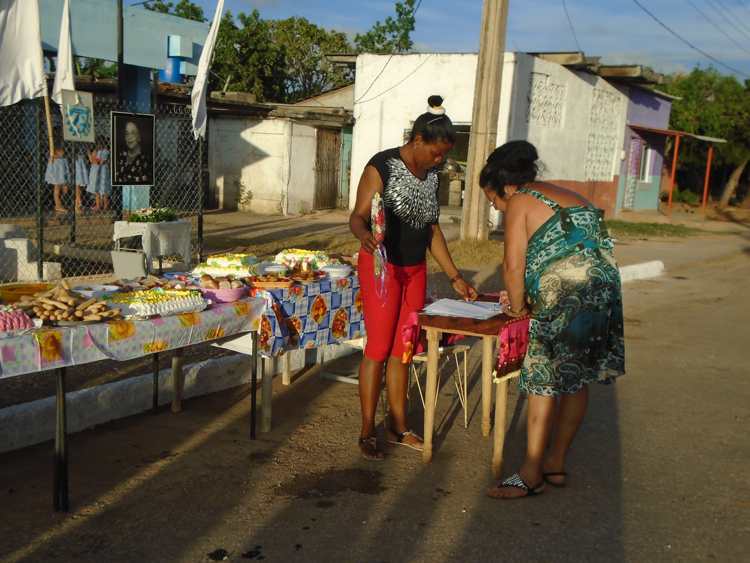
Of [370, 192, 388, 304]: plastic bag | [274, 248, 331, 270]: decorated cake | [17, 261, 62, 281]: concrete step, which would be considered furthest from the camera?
[17, 261, 62, 281]: concrete step

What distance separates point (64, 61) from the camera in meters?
8.77

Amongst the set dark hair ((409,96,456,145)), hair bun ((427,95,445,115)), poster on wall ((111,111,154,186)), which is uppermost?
hair bun ((427,95,445,115))

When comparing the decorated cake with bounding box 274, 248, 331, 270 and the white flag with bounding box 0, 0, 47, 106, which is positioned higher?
the white flag with bounding box 0, 0, 47, 106

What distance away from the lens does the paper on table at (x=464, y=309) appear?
175 inches

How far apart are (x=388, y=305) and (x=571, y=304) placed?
3.56 ft

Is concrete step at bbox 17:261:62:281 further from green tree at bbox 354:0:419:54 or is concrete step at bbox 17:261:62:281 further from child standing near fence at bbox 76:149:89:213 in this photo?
green tree at bbox 354:0:419:54

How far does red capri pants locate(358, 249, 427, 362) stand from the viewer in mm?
4586

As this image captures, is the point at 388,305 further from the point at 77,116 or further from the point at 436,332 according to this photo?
the point at 77,116

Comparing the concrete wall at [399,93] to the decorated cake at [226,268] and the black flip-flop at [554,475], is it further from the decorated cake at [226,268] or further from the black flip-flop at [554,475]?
the black flip-flop at [554,475]

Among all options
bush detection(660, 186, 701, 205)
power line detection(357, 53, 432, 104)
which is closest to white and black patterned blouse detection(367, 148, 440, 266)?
power line detection(357, 53, 432, 104)

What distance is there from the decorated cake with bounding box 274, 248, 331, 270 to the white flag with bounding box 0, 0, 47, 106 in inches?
154

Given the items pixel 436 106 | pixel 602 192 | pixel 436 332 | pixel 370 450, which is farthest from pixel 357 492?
pixel 602 192

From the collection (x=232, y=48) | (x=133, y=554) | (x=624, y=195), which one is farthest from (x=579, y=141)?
(x=133, y=554)

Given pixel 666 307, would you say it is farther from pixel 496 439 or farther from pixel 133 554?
pixel 133 554
